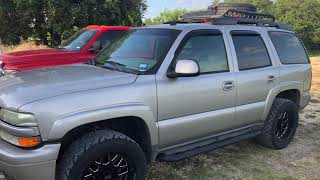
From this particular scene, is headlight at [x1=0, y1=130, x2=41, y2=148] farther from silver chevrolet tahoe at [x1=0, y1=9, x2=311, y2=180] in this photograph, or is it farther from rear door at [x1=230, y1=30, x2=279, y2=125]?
rear door at [x1=230, y1=30, x2=279, y2=125]

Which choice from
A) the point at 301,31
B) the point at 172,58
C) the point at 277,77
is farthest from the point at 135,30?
the point at 301,31

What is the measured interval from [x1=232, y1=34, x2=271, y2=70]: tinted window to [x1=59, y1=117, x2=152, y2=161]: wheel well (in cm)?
168

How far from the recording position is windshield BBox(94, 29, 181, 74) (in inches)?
175

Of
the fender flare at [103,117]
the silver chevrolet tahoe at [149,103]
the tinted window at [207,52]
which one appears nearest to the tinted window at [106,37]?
the silver chevrolet tahoe at [149,103]

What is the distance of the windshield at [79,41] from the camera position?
9.31 metres

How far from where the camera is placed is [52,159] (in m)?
3.50

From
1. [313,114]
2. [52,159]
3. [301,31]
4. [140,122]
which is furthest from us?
[301,31]

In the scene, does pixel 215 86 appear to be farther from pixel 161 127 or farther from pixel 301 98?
pixel 301 98

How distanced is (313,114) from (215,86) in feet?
13.8

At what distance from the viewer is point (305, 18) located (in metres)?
35.3

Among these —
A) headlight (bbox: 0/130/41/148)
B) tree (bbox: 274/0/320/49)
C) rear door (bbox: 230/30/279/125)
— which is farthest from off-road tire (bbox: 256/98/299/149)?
tree (bbox: 274/0/320/49)

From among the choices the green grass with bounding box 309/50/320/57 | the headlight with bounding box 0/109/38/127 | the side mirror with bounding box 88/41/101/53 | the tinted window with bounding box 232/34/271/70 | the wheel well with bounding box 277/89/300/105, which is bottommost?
the green grass with bounding box 309/50/320/57

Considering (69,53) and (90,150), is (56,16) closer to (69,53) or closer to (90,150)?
(69,53)

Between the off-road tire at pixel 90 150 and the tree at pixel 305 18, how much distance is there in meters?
33.0
